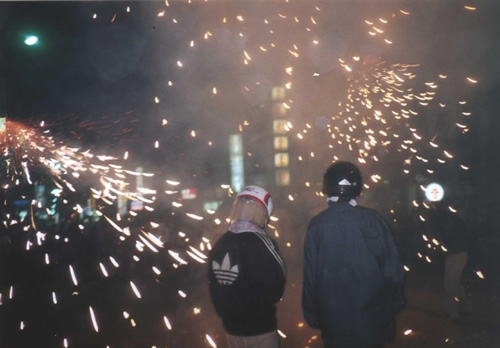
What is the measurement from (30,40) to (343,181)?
513 centimetres

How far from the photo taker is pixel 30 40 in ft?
19.4

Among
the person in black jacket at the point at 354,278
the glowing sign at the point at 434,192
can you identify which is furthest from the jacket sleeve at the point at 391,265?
the glowing sign at the point at 434,192

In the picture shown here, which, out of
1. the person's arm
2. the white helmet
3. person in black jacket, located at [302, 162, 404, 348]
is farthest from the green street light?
person in black jacket, located at [302, 162, 404, 348]

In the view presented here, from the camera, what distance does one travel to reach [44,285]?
20.3ft

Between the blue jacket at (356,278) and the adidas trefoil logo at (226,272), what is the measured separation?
0.40m

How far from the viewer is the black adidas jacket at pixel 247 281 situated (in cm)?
235

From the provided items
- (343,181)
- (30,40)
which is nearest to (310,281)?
(343,181)

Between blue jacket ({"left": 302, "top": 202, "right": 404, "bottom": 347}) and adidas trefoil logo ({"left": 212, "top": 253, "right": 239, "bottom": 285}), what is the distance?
40 cm

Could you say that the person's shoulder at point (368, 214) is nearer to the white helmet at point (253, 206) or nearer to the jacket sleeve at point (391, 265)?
the jacket sleeve at point (391, 265)

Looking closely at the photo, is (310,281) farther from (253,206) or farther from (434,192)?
(434,192)

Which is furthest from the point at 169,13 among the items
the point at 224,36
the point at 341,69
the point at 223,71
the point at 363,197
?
the point at 363,197

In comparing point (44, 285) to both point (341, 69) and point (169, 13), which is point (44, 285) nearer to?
point (169, 13)

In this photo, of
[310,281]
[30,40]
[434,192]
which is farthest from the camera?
[434,192]

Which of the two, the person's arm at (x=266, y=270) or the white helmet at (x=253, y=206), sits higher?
the white helmet at (x=253, y=206)
